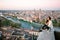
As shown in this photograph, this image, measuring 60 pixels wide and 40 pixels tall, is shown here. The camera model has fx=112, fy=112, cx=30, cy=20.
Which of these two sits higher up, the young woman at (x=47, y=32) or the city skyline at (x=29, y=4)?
the city skyline at (x=29, y=4)

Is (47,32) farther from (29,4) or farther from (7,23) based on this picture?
(7,23)

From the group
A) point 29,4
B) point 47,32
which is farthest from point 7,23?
point 47,32

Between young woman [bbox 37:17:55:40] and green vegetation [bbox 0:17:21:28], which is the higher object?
green vegetation [bbox 0:17:21:28]

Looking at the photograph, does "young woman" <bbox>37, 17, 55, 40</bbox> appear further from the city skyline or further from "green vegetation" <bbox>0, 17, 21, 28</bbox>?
"green vegetation" <bbox>0, 17, 21, 28</bbox>

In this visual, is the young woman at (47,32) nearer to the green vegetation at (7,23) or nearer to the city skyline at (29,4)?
the city skyline at (29,4)

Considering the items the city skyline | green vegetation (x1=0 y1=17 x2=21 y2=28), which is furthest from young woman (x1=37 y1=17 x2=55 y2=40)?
green vegetation (x1=0 y1=17 x2=21 y2=28)

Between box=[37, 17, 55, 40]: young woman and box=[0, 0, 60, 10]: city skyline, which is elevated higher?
box=[0, 0, 60, 10]: city skyline

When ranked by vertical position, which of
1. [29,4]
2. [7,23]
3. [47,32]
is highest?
[29,4]

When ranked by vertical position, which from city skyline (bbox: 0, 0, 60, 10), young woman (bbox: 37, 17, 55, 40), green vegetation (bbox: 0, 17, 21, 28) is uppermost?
city skyline (bbox: 0, 0, 60, 10)

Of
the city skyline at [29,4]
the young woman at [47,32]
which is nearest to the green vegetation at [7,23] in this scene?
the city skyline at [29,4]
